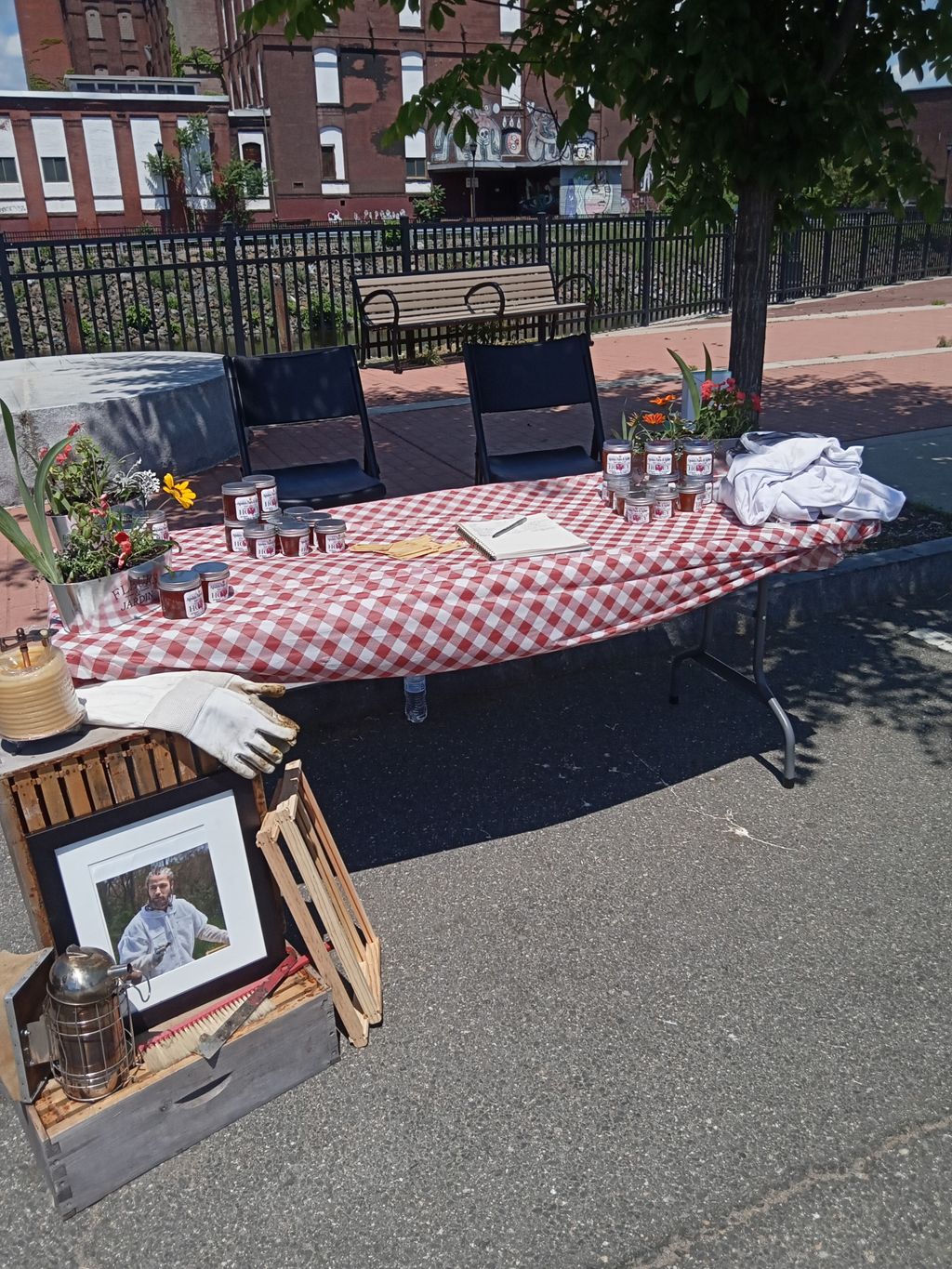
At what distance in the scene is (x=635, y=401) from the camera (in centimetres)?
1024

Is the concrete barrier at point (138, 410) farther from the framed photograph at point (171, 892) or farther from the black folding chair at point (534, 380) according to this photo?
the framed photograph at point (171, 892)

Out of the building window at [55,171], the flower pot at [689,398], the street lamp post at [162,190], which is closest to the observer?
the flower pot at [689,398]

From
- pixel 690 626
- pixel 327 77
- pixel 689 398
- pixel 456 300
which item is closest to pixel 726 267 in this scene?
pixel 456 300

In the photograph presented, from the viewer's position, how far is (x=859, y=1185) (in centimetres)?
240

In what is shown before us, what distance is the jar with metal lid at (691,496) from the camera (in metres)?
3.77

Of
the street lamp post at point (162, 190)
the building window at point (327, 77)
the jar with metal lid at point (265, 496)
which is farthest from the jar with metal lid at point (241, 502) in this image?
the building window at point (327, 77)

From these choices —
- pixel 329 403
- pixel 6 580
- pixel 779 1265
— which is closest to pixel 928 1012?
pixel 779 1265

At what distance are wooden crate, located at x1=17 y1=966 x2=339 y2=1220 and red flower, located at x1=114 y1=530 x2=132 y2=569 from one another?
1.23 metres

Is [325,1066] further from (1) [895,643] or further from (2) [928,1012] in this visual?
(1) [895,643]

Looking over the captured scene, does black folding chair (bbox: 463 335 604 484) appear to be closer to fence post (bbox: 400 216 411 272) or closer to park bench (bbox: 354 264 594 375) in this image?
park bench (bbox: 354 264 594 375)

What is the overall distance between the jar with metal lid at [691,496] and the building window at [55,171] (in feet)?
187

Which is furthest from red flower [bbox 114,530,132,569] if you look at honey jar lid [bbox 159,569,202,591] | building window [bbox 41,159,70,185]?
building window [bbox 41,159,70,185]

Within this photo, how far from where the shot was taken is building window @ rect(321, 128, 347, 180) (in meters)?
54.4

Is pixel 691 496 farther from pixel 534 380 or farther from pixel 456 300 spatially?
pixel 456 300
